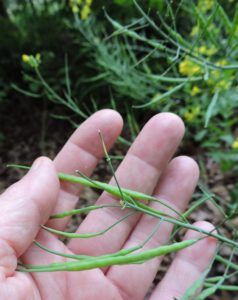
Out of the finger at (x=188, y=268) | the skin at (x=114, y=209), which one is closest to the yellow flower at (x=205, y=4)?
the skin at (x=114, y=209)

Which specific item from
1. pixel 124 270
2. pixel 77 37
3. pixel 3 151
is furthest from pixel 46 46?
pixel 124 270

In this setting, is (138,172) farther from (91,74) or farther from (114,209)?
(91,74)

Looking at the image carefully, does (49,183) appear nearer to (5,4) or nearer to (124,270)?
(124,270)

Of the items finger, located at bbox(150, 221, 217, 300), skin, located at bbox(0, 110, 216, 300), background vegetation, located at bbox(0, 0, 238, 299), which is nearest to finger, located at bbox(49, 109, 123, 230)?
skin, located at bbox(0, 110, 216, 300)

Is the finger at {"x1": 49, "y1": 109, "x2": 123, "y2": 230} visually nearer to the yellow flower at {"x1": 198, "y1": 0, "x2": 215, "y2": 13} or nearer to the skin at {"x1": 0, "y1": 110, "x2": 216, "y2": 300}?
the skin at {"x1": 0, "y1": 110, "x2": 216, "y2": 300}

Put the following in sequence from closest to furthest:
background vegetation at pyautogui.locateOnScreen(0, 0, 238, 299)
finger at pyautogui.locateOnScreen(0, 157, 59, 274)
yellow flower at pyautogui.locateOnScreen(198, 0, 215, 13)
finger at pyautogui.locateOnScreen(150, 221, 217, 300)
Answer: finger at pyautogui.locateOnScreen(0, 157, 59, 274) < finger at pyautogui.locateOnScreen(150, 221, 217, 300) < yellow flower at pyautogui.locateOnScreen(198, 0, 215, 13) < background vegetation at pyautogui.locateOnScreen(0, 0, 238, 299)

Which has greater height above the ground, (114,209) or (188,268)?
(114,209)

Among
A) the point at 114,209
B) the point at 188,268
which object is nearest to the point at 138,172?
the point at 114,209

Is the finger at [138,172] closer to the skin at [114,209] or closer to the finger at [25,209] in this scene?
the skin at [114,209]
